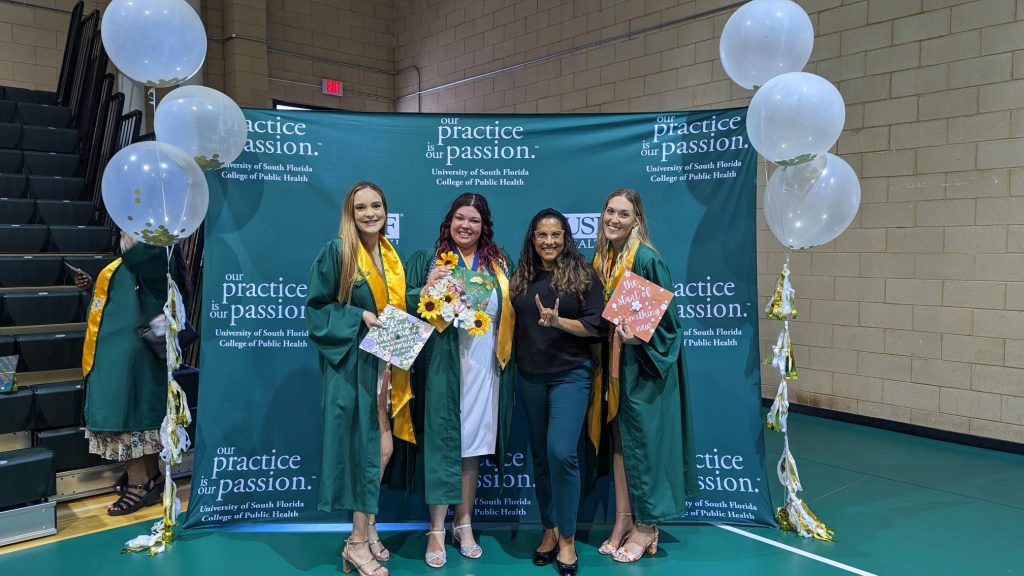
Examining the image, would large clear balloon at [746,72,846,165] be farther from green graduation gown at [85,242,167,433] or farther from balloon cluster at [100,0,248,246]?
green graduation gown at [85,242,167,433]

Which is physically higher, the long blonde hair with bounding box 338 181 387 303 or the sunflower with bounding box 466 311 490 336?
the long blonde hair with bounding box 338 181 387 303

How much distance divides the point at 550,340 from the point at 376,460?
85cm

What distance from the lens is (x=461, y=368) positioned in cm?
283

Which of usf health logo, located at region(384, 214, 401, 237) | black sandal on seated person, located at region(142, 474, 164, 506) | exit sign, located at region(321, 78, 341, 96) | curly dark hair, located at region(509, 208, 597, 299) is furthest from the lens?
exit sign, located at region(321, 78, 341, 96)

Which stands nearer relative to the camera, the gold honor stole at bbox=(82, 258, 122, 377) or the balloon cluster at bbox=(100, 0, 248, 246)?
the balloon cluster at bbox=(100, 0, 248, 246)

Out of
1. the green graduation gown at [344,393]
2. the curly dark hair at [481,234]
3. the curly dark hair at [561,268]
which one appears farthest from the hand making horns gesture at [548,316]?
the green graduation gown at [344,393]

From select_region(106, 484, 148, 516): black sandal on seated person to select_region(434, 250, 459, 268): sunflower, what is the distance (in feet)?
6.78

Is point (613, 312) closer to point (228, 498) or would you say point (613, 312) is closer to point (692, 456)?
point (692, 456)

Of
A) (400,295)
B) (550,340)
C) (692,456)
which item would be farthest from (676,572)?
(400,295)

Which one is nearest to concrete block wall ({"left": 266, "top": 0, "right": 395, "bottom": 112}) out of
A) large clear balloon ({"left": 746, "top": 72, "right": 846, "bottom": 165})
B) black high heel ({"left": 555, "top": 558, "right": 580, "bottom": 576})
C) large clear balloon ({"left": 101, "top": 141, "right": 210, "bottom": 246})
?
large clear balloon ({"left": 101, "top": 141, "right": 210, "bottom": 246})

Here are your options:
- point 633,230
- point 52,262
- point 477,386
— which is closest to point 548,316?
point 477,386

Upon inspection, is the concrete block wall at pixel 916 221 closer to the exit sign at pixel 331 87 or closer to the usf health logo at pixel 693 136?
the usf health logo at pixel 693 136

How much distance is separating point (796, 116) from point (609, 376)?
1.33 metres

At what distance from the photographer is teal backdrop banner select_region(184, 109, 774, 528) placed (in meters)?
3.18
